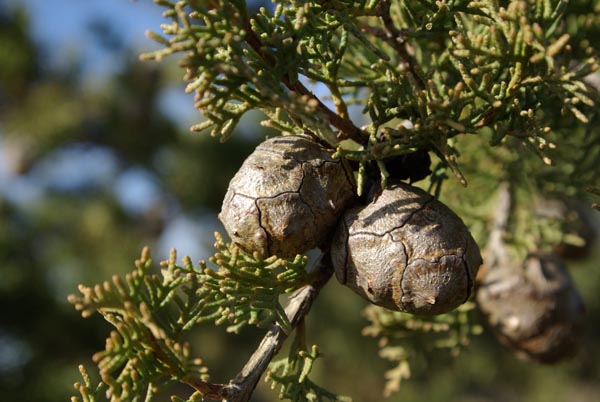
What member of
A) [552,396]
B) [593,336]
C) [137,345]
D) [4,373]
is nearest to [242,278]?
[137,345]

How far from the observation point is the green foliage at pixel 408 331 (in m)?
2.32

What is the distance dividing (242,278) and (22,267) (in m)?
4.61

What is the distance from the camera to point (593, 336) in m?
8.76

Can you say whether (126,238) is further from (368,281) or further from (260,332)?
(368,281)

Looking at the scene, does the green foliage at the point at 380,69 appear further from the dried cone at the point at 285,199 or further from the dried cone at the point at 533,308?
the dried cone at the point at 533,308

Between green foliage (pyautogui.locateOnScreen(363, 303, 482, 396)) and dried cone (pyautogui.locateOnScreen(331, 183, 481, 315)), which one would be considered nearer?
dried cone (pyautogui.locateOnScreen(331, 183, 481, 315))

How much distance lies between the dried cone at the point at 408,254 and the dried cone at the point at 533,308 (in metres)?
1.05

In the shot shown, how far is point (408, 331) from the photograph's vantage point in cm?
240

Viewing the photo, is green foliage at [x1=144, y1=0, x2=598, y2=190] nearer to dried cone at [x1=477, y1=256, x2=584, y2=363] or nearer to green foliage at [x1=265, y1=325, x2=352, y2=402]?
green foliage at [x1=265, y1=325, x2=352, y2=402]

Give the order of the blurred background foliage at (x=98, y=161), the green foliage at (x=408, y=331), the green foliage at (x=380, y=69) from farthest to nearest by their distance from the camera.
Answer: the blurred background foliage at (x=98, y=161)
the green foliage at (x=408, y=331)
the green foliage at (x=380, y=69)

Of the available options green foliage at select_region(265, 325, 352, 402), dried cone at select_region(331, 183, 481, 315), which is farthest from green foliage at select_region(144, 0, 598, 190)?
green foliage at select_region(265, 325, 352, 402)

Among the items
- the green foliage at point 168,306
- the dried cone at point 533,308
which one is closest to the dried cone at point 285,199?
the green foliage at point 168,306

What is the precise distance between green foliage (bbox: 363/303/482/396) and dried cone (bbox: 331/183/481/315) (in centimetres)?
86

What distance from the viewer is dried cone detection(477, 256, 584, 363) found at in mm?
2400
